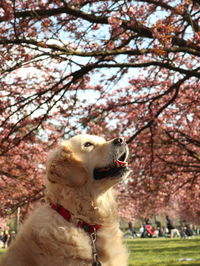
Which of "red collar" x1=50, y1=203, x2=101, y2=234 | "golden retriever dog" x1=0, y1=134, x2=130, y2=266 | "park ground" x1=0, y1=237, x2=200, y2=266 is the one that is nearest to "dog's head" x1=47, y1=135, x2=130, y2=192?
"golden retriever dog" x1=0, y1=134, x2=130, y2=266

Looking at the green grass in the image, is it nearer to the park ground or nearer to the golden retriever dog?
the park ground

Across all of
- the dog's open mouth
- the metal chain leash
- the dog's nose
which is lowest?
the metal chain leash

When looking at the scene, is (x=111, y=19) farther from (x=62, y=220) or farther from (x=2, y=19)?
(x=62, y=220)

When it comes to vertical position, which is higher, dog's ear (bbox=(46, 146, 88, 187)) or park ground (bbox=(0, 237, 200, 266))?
dog's ear (bbox=(46, 146, 88, 187))

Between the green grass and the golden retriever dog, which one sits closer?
the golden retriever dog

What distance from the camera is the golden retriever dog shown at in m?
2.92

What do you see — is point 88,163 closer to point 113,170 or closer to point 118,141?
point 113,170

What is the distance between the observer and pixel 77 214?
3143mm

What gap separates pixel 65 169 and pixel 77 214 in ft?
1.27

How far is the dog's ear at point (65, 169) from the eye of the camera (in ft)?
10.4

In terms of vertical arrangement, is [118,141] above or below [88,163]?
above

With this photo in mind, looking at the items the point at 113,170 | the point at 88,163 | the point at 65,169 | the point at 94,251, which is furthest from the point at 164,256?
the point at 65,169

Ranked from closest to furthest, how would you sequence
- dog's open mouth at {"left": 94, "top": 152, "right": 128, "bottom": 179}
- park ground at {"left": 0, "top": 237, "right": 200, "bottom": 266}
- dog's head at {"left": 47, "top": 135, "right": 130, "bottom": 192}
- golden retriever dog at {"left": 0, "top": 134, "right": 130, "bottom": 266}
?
golden retriever dog at {"left": 0, "top": 134, "right": 130, "bottom": 266}, dog's head at {"left": 47, "top": 135, "right": 130, "bottom": 192}, dog's open mouth at {"left": 94, "top": 152, "right": 128, "bottom": 179}, park ground at {"left": 0, "top": 237, "right": 200, "bottom": 266}

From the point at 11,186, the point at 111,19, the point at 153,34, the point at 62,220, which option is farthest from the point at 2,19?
the point at 11,186
